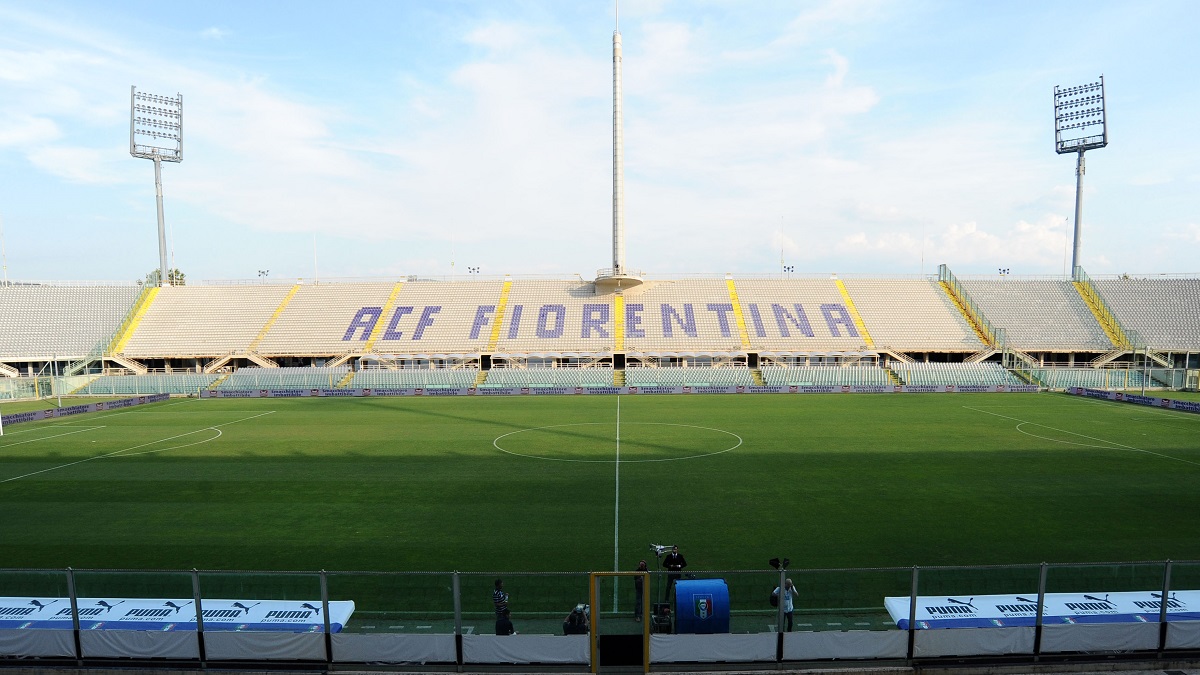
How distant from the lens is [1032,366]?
4862 centimetres

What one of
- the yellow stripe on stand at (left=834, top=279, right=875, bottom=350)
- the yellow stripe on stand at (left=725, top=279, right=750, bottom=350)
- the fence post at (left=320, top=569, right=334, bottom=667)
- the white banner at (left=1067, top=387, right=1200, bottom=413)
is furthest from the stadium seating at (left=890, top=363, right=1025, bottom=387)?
the fence post at (left=320, top=569, right=334, bottom=667)

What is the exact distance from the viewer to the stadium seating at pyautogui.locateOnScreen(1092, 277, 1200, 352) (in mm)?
50875

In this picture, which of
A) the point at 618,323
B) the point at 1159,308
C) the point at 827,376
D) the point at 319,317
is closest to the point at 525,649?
the point at 827,376

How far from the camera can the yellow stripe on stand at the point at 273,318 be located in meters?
53.8

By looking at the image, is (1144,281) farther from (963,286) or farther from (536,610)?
(536,610)

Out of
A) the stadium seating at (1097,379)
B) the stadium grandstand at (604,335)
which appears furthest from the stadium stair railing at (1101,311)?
the stadium seating at (1097,379)

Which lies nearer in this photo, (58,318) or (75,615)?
(75,615)

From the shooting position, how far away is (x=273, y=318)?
57469 millimetres

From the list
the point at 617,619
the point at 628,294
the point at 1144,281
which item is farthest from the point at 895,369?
the point at 617,619

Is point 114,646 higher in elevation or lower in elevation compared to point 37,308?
lower

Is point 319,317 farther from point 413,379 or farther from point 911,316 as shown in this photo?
point 911,316

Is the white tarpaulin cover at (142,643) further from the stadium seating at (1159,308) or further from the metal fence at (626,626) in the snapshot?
the stadium seating at (1159,308)

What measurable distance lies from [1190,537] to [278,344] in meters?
57.8

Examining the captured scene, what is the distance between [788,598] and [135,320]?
65.6 meters
